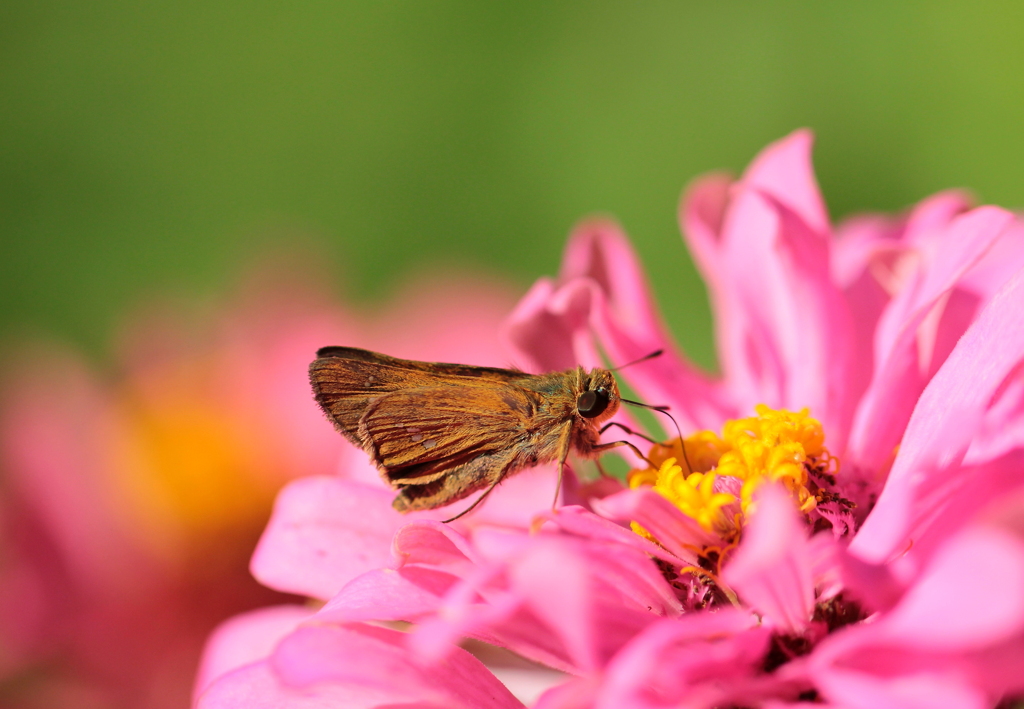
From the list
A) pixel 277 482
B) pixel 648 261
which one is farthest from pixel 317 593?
pixel 648 261

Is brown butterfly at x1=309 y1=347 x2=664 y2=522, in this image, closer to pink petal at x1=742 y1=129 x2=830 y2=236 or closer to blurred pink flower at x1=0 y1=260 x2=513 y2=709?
pink petal at x1=742 y1=129 x2=830 y2=236

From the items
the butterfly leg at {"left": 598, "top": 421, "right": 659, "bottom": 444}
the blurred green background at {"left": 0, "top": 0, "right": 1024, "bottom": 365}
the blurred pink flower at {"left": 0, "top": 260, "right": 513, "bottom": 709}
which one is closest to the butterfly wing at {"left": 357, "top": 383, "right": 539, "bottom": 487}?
the butterfly leg at {"left": 598, "top": 421, "right": 659, "bottom": 444}

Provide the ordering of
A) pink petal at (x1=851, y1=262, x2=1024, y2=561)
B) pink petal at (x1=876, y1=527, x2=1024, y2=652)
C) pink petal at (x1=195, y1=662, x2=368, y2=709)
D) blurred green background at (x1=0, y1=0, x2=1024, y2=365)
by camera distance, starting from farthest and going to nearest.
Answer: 1. blurred green background at (x1=0, y1=0, x2=1024, y2=365)
2. pink petal at (x1=195, y1=662, x2=368, y2=709)
3. pink petal at (x1=851, y1=262, x2=1024, y2=561)
4. pink petal at (x1=876, y1=527, x2=1024, y2=652)

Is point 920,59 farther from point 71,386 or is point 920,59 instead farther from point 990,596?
point 990,596

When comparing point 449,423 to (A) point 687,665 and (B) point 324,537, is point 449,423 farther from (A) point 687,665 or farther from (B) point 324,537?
(A) point 687,665

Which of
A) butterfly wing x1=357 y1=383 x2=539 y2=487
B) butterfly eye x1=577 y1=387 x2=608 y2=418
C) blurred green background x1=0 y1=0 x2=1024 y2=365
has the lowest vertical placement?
butterfly eye x1=577 y1=387 x2=608 y2=418

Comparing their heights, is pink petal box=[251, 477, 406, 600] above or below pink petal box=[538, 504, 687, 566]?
above

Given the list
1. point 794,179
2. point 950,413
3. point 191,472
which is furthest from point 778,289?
point 191,472
